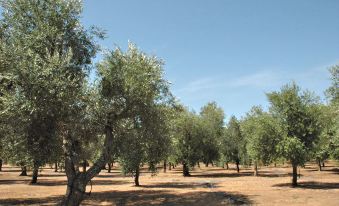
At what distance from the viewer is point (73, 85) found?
24.3 meters

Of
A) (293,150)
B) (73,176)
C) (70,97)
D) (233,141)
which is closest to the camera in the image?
(70,97)

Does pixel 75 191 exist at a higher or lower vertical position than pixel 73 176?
lower

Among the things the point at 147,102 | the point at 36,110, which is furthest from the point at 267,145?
the point at 36,110

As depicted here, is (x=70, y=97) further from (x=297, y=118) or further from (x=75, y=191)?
(x=297, y=118)

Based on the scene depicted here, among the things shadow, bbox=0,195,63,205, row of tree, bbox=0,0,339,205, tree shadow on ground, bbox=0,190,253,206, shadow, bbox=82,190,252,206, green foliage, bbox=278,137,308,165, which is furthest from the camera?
green foliage, bbox=278,137,308,165

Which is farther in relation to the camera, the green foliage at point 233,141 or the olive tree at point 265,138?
the green foliage at point 233,141

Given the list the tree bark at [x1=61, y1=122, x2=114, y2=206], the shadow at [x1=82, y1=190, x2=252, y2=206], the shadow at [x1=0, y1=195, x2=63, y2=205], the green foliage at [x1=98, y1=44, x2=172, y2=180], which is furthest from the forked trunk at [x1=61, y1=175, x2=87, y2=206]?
the shadow at [x1=0, y1=195, x2=63, y2=205]

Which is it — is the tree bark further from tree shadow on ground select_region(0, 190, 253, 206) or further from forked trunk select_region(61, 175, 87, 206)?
tree shadow on ground select_region(0, 190, 253, 206)

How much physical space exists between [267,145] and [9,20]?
32957 mm

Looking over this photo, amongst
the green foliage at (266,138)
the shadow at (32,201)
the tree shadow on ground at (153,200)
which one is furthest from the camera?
the green foliage at (266,138)

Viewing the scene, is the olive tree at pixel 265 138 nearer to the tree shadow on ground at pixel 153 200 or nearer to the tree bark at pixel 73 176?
the tree shadow on ground at pixel 153 200

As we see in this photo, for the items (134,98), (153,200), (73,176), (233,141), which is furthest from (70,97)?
(233,141)

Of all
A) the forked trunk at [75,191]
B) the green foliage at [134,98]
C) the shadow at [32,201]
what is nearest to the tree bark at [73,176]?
the forked trunk at [75,191]

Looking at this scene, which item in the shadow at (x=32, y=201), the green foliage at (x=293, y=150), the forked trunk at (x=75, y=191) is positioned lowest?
the shadow at (x=32, y=201)
